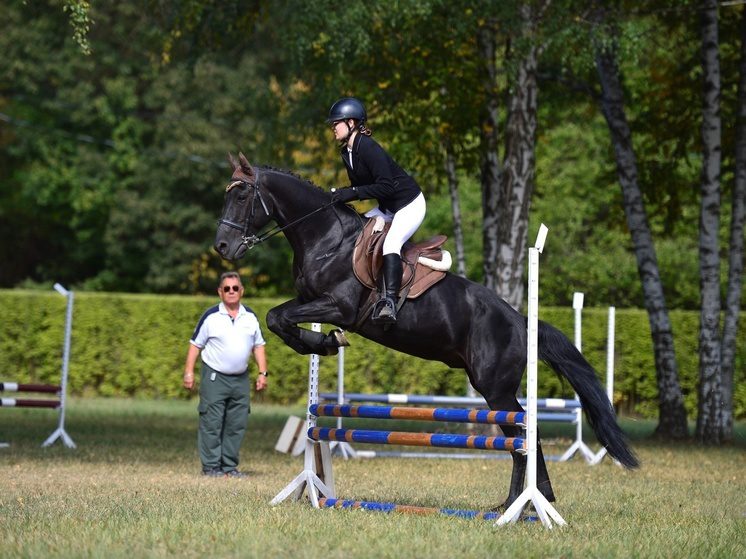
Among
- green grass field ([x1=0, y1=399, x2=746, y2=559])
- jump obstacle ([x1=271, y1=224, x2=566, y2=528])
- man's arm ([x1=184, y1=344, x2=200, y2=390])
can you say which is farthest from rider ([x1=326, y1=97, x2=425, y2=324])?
man's arm ([x1=184, y1=344, x2=200, y2=390])

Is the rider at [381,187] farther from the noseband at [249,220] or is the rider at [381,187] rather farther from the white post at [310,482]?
the white post at [310,482]

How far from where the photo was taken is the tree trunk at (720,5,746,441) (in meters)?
19.5

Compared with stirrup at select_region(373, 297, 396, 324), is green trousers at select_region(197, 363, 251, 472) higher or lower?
lower

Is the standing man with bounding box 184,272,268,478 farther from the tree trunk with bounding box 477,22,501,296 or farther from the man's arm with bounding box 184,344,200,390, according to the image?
the tree trunk with bounding box 477,22,501,296

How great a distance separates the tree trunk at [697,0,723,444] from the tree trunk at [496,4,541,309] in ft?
10.9

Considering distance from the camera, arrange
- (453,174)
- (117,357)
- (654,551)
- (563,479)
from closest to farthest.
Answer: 1. (654,551)
2. (563,479)
3. (453,174)
4. (117,357)

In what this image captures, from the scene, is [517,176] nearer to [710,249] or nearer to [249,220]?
[710,249]

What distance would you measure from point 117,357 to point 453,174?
9915 mm

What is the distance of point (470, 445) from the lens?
8672mm

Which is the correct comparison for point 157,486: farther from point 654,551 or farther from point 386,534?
point 654,551

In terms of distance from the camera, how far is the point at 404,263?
30.1 feet

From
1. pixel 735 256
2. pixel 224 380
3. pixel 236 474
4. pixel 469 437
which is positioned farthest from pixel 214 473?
pixel 735 256

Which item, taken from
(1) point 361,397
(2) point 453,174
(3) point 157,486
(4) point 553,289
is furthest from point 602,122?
(3) point 157,486

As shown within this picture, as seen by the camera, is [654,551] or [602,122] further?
[602,122]
